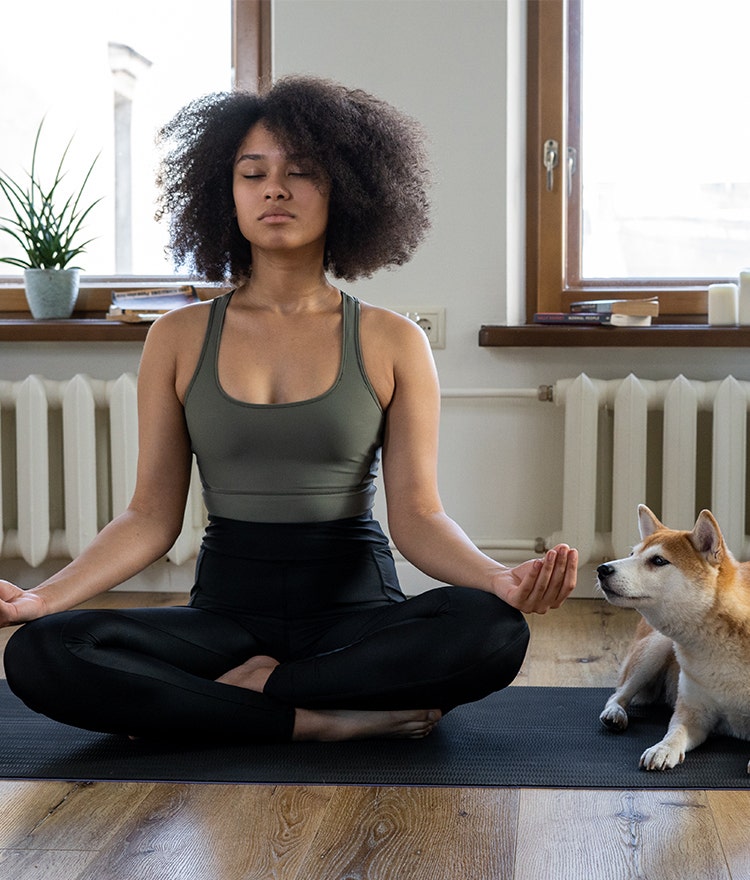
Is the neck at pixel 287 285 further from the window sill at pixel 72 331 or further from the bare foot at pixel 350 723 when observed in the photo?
the window sill at pixel 72 331

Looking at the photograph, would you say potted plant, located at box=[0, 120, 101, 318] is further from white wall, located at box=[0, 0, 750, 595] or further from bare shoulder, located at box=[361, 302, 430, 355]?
bare shoulder, located at box=[361, 302, 430, 355]

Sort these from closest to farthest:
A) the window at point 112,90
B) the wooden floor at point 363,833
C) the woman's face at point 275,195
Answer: the wooden floor at point 363,833, the woman's face at point 275,195, the window at point 112,90

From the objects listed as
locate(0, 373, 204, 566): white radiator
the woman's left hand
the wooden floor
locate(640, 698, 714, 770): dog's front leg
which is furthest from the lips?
locate(0, 373, 204, 566): white radiator

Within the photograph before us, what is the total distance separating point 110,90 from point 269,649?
1.96 meters

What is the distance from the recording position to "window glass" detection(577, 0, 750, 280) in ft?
9.84

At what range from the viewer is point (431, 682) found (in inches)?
65.4

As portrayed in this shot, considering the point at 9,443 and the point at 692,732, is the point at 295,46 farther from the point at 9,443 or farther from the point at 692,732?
the point at 692,732

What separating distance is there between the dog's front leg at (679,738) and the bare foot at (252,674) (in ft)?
1.83

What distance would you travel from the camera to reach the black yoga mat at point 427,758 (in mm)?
1581

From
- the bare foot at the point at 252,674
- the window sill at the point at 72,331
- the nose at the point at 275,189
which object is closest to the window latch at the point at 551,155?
the window sill at the point at 72,331

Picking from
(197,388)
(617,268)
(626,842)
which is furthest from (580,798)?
(617,268)

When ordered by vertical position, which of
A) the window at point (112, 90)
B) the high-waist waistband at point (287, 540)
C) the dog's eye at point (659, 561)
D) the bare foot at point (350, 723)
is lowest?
the bare foot at point (350, 723)

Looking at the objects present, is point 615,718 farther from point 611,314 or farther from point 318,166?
point 611,314

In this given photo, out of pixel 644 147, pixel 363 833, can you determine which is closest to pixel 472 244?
Answer: pixel 644 147
